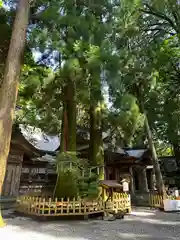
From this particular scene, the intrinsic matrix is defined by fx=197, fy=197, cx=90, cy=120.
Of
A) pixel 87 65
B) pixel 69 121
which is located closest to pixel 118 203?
pixel 69 121

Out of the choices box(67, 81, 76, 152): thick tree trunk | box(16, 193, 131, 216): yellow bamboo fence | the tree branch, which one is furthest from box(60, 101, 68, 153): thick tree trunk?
the tree branch

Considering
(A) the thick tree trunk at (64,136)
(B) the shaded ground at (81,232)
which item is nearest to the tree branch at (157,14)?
(A) the thick tree trunk at (64,136)

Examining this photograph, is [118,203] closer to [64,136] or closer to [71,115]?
[64,136]

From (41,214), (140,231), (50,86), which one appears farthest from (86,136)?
(140,231)

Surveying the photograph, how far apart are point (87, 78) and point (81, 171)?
3788mm

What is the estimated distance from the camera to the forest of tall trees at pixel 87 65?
718cm

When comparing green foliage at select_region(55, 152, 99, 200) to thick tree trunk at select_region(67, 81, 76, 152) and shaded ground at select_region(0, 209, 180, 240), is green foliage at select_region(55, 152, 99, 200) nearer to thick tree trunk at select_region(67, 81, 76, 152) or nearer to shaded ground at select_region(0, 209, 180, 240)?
thick tree trunk at select_region(67, 81, 76, 152)

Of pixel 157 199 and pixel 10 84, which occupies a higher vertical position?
pixel 10 84

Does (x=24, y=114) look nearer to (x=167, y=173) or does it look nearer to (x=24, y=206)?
(x=24, y=206)

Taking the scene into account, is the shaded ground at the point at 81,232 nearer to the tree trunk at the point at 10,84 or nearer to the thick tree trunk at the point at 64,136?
the tree trunk at the point at 10,84

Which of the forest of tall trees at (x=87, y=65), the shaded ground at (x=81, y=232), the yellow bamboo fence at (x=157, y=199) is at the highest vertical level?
the forest of tall trees at (x=87, y=65)

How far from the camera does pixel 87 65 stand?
702 centimetres

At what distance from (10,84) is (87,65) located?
109 inches

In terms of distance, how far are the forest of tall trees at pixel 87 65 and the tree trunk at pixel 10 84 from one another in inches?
1.2
